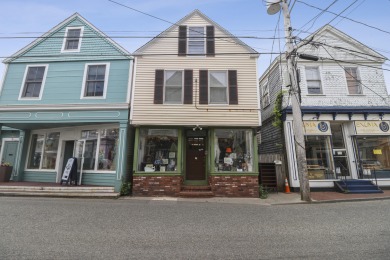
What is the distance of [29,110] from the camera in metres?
10.2

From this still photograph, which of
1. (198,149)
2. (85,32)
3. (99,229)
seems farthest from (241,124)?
(85,32)

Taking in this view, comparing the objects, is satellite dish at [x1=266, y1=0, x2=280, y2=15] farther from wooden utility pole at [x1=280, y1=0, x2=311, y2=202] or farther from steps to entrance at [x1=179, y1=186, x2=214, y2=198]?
steps to entrance at [x1=179, y1=186, x2=214, y2=198]

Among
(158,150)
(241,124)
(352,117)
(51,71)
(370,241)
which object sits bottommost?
(370,241)

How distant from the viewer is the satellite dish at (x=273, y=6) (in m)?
9.42

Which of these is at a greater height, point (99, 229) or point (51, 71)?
point (51, 71)

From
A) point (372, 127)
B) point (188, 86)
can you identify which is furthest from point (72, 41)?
point (372, 127)

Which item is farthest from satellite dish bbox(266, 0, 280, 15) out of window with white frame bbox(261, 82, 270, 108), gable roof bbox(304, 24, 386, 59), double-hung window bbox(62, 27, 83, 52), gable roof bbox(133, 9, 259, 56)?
double-hung window bbox(62, 27, 83, 52)

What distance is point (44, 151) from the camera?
11695 millimetres

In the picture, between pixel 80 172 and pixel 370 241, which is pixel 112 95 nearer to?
pixel 80 172

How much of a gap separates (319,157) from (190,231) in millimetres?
9273

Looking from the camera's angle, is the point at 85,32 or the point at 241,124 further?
the point at 85,32

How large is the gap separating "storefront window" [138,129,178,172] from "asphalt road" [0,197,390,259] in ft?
8.60

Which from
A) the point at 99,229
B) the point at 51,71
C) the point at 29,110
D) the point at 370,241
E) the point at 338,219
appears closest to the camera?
the point at 370,241

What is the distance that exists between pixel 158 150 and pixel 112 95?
3679 mm
